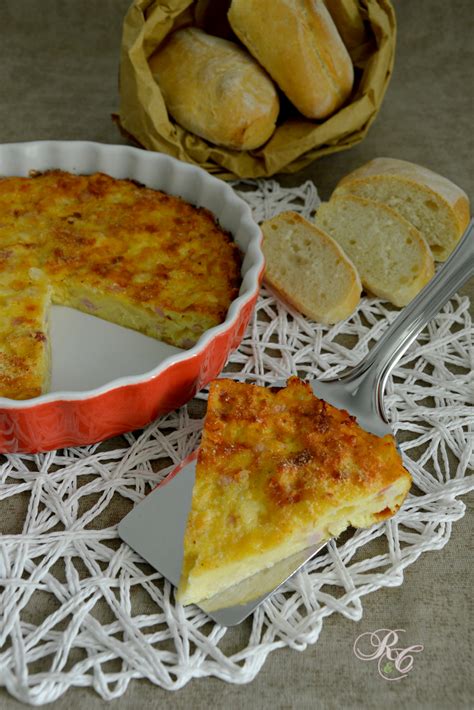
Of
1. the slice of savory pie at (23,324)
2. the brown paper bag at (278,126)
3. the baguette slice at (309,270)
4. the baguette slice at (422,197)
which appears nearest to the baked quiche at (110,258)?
the slice of savory pie at (23,324)

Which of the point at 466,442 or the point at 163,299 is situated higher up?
the point at 466,442

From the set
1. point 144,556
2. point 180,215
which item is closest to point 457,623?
point 144,556

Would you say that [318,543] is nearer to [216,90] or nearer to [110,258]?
[110,258]

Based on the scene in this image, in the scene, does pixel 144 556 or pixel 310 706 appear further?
pixel 144 556

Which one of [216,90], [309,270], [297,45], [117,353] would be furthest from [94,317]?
[297,45]

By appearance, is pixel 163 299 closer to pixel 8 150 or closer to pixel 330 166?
pixel 8 150

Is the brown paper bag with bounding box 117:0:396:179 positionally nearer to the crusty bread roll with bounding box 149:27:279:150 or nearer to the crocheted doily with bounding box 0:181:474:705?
the crusty bread roll with bounding box 149:27:279:150
